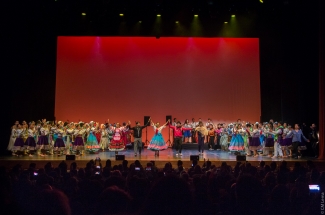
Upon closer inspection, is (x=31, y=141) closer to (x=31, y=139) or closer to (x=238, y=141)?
(x=31, y=139)

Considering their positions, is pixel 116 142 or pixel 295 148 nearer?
pixel 295 148

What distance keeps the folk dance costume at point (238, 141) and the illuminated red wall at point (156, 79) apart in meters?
3.75

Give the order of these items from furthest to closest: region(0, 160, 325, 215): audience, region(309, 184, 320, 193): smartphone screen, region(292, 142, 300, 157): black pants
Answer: region(292, 142, 300, 157): black pants → region(309, 184, 320, 193): smartphone screen → region(0, 160, 325, 215): audience

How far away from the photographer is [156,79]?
18047 mm

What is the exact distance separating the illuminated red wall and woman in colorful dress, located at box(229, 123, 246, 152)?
371cm

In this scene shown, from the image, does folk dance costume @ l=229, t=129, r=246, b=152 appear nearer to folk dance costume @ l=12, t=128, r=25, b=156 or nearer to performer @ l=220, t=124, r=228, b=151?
performer @ l=220, t=124, r=228, b=151

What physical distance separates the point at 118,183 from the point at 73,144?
1102cm

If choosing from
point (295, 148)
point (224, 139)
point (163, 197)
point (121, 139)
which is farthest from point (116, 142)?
point (163, 197)

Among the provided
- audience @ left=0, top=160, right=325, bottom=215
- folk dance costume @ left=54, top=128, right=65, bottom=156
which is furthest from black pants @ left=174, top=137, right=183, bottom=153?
audience @ left=0, top=160, right=325, bottom=215

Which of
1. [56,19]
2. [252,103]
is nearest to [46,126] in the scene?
[56,19]

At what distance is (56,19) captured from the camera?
1467 centimetres

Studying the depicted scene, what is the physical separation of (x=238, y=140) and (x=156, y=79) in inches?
246

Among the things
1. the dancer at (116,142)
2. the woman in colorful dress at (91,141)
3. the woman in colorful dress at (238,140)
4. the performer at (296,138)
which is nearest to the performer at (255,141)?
the woman in colorful dress at (238,140)

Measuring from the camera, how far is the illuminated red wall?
1773cm
